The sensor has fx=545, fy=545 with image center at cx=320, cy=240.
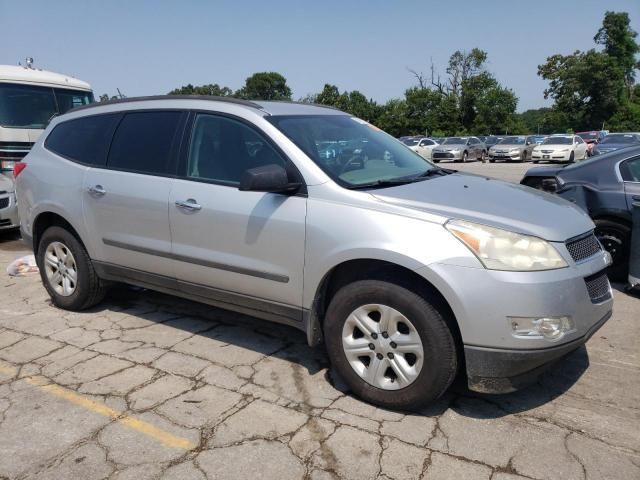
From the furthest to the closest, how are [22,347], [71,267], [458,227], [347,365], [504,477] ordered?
[71,267] < [22,347] < [347,365] < [458,227] < [504,477]

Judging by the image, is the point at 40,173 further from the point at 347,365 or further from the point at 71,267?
the point at 347,365

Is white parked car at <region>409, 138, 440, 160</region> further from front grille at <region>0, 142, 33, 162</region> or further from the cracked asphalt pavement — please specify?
the cracked asphalt pavement

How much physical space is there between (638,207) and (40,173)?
209 inches

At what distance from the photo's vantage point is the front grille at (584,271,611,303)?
9.76 feet

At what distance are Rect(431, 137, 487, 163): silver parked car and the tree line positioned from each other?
21.9 m

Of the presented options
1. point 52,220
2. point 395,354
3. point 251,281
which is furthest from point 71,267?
point 395,354

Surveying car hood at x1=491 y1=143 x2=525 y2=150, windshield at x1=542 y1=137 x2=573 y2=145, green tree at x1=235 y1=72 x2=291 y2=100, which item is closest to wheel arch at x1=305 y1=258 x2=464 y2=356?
windshield at x1=542 y1=137 x2=573 y2=145

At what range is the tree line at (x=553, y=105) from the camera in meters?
50.7

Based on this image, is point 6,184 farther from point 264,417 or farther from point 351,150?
point 264,417

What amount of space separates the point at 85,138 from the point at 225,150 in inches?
62.7

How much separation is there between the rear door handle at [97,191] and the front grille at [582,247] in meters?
3.31

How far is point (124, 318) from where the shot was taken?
4715 millimetres

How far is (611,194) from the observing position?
5543 mm

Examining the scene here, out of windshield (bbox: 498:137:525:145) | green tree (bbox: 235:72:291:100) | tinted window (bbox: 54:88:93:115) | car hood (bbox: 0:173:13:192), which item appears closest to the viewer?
car hood (bbox: 0:173:13:192)
